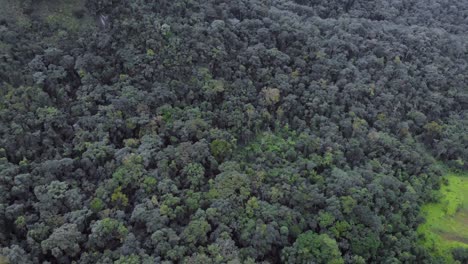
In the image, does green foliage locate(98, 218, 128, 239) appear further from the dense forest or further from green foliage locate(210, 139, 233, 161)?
green foliage locate(210, 139, 233, 161)

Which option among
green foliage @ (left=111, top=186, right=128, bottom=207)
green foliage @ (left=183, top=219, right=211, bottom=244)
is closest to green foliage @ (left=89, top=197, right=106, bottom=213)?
green foliage @ (left=111, top=186, right=128, bottom=207)

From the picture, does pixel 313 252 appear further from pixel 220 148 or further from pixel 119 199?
pixel 119 199

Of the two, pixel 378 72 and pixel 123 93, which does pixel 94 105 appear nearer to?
pixel 123 93

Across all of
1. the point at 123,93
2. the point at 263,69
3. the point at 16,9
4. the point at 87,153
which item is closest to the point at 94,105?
the point at 123,93

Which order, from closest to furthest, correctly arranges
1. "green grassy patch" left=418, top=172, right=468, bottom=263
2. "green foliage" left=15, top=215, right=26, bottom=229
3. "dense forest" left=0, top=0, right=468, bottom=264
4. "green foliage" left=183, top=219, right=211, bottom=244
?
"green foliage" left=15, top=215, right=26, bottom=229 → "green foliage" left=183, top=219, right=211, bottom=244 → "dense forest" left=0, top=0, right=468, bottom=264 → "green grassy patch" left=418, top=172, right=468, bottom=263

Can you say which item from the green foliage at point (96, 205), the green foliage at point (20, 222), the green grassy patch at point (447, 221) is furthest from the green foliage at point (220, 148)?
the green grassy patch at point (447, 221)

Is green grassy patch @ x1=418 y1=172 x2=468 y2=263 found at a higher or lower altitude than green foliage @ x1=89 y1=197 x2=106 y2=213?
lower

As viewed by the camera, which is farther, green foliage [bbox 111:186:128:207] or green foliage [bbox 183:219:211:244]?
green foliage [bbox 111:186:128:207]

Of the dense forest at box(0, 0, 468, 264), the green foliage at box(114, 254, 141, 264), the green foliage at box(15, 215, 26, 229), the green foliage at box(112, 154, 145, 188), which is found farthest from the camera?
the green foliage at box(112, 154, 145, 188)
